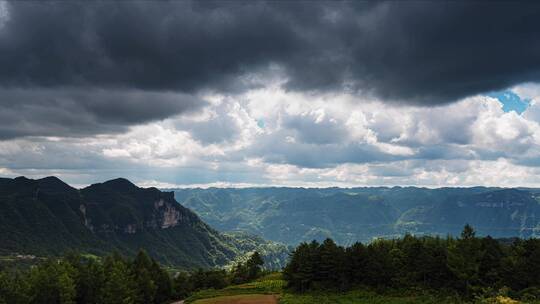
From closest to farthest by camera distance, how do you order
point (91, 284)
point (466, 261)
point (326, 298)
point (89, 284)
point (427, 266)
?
point (466, 261) < point (326, 298) < point (427, 266) < point (89, 284) < point (91, 284)

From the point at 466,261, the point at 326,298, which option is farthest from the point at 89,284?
the point at 466,261

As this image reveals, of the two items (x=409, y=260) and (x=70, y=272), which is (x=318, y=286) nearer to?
(x=409, y=260)

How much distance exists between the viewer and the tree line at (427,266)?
308 ft

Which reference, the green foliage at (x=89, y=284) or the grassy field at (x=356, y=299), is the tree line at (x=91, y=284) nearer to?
the green foliage at (x=89, y=284)

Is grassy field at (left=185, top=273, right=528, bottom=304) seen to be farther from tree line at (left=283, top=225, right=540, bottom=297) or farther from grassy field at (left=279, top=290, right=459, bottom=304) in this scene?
tree line at (left=283, top=225, right=540, bottom=297)

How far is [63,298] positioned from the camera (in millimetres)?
108312

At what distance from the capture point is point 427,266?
102438 mm

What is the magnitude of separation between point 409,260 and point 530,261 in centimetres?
2517

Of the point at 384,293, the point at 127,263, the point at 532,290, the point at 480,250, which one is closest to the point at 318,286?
the point at 384,293

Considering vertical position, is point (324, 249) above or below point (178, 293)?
above

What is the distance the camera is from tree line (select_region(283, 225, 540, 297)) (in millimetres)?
93963

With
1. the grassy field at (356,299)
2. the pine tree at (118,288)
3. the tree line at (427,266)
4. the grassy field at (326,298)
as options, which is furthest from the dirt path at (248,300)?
the pine tree at (118,288)

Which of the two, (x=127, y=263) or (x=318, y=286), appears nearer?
(x=318, y=286)

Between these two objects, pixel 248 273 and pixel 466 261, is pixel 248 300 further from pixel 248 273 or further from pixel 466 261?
pixel 248 273
